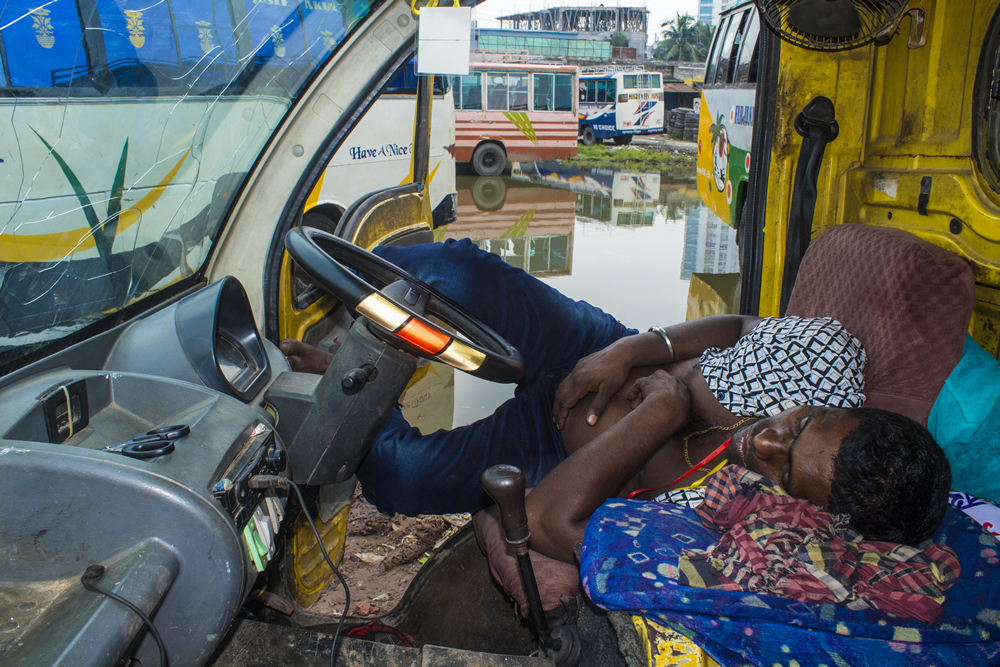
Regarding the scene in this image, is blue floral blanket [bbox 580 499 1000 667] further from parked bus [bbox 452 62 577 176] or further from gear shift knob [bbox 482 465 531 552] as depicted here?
parked bus [bbox 452 62 577 176]

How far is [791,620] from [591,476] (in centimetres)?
58

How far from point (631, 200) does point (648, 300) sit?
5.77 meters

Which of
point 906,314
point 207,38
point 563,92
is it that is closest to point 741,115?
point 906,314

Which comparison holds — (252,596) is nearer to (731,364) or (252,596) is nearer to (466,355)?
(466,355)

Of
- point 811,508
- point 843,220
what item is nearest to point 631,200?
point 843,220

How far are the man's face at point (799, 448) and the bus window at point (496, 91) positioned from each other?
11.9 m

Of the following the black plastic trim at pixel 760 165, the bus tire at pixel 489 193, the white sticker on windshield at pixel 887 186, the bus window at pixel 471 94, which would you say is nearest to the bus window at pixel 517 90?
the bus window at pixel 471 94

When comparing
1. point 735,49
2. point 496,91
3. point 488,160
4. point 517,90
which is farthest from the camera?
point 488,160

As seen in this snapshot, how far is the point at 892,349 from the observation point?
6.10 feet

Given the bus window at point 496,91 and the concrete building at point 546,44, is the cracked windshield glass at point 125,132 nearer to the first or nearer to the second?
the concrete building at point 546,44

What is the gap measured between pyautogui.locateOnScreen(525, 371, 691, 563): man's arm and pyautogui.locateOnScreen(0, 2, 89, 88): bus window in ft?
4.93

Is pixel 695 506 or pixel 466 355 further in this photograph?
pixel 695 506

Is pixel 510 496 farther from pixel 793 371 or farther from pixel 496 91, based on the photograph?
pixel 496 91

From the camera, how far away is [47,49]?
147 centimetres
